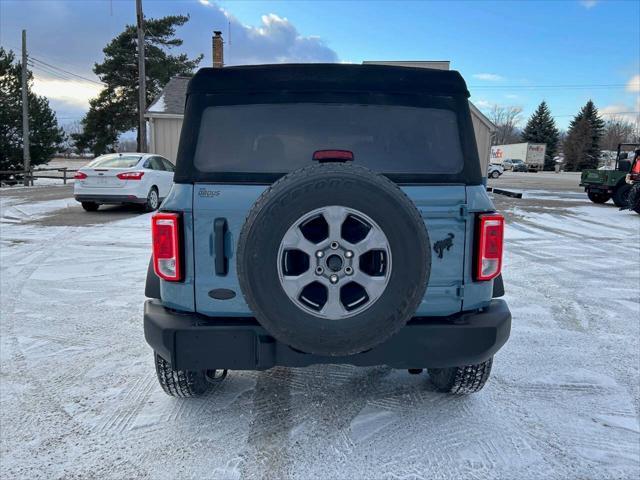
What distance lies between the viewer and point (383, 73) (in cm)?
238

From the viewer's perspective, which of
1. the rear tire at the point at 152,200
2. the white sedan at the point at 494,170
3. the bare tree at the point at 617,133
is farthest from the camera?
the bare tree at the point at 617,133

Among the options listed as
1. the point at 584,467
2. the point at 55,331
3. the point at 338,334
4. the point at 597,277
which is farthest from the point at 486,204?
the point at 597,277

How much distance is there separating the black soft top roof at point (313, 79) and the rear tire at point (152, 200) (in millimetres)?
9631

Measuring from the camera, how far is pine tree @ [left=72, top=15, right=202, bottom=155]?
107 feet

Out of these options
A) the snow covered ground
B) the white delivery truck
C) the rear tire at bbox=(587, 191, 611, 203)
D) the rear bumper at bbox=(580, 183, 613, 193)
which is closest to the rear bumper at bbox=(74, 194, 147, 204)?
the snow covered ground

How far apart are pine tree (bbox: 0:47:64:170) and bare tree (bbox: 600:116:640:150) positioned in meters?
83.6

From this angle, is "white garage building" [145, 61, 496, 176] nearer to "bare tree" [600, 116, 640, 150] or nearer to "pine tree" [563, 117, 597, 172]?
"pine tree" [563, 117, 597, 172]

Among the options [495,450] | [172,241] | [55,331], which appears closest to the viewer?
[172,241]

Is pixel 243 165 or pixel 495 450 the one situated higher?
pixel 243 165

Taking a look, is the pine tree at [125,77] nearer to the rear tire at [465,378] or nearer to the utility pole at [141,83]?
the utility pole at [141,83]

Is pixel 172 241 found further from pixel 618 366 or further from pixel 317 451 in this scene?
pixel 618 366

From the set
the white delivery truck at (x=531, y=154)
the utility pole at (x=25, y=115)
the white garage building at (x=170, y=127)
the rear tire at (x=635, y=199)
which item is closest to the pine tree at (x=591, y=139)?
the white delivery truck at (x=531, y=154)

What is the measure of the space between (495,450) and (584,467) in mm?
435

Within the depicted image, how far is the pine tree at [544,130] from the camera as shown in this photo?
6300 cm
